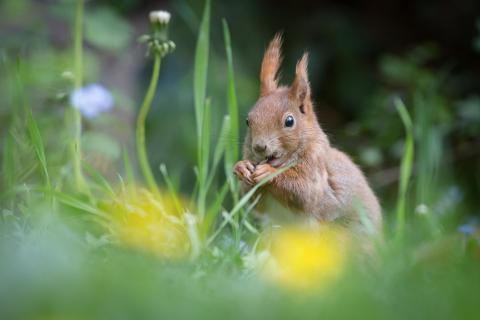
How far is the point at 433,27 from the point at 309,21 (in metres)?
0.93

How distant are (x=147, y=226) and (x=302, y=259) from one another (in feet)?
1.75

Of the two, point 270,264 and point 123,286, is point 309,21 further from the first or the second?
point 123,286

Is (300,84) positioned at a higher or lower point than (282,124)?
higher

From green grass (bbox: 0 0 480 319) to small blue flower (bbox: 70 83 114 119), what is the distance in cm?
16

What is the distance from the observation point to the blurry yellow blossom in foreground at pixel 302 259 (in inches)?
72.4

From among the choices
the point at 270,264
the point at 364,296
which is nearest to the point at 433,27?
the point at 270,264

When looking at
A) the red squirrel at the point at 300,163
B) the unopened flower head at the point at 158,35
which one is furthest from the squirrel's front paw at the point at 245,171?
the unopened flower head at the point at 158,35

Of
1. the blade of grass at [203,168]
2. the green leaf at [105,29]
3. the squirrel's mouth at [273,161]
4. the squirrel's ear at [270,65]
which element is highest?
the green leaf at [105,29]

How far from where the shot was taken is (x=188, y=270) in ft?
6.29

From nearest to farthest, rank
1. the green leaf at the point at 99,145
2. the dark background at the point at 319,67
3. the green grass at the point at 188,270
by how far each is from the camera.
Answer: the green grass at the point at 188,270
the green leaf at the point at 99,145
the dark background at the point at 319,67

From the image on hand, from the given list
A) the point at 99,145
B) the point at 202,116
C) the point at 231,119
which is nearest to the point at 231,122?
the point at 231,119

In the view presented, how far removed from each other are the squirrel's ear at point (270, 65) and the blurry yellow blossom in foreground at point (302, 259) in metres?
0.63

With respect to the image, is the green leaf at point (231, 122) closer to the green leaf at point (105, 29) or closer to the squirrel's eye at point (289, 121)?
the squirrel's eye at point (289, 121)

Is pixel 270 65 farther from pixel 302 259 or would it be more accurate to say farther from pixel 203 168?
pixel 302 259
